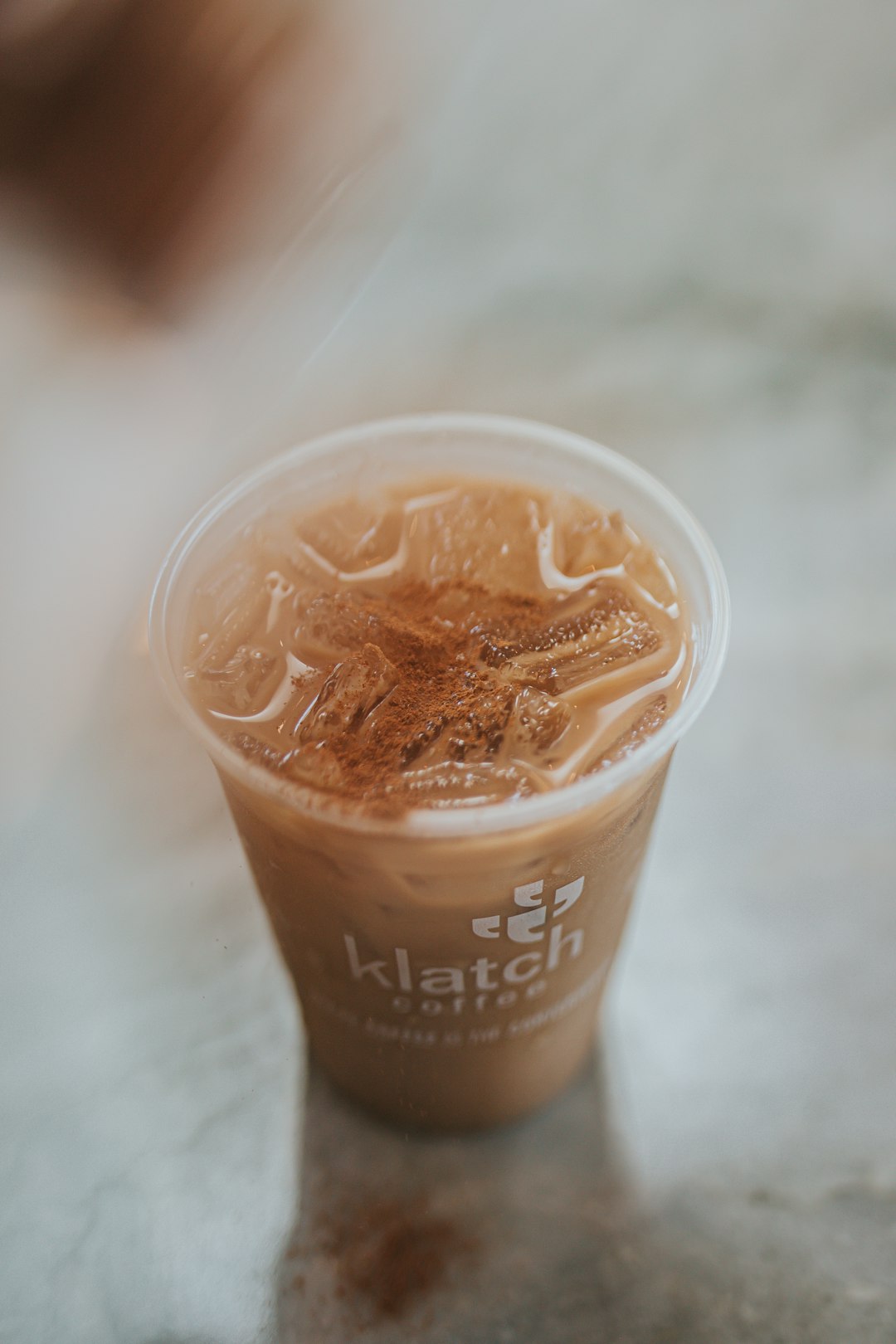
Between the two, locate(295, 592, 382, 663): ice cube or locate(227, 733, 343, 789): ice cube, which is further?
locate(295, 592, 382, 663): ice cube

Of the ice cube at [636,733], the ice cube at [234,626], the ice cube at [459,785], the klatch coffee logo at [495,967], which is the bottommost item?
the klatch coffee logo at [495,967]

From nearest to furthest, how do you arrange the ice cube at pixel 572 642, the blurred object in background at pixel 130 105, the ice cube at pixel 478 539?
the ice cube at pixel 572 642 → the ice cube at pixel 478 539 → the blurred object in background at pixel 130 105

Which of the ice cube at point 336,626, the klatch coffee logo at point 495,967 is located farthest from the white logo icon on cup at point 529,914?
the ice cube at point 336,626

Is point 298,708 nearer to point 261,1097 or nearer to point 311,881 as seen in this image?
point 311,881

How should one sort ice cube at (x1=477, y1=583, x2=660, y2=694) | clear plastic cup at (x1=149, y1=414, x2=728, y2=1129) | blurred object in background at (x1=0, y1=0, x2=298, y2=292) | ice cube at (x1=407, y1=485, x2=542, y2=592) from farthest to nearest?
blurred object in background at (x1=0, y1=0, x2=298, y2=292) → ice cube at (x1=407, y1=485, x2=542, y2=592) → ice cube at (x1=477, y1=583, x2=660, y2=694) → clear plastic cup at (x1=149, y1=414, x2=728, y2=1129)

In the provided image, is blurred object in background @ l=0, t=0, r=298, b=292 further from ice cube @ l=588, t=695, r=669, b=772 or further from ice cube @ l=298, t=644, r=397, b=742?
ice cube @ l=588, t=695, r=669, b=772

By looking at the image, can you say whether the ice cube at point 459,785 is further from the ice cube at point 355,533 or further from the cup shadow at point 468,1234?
the cup shadow at point 468,1234

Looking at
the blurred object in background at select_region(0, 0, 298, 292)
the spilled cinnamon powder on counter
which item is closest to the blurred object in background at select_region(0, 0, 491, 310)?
the blurred object in background at select_region(0, 0, 298, 292)

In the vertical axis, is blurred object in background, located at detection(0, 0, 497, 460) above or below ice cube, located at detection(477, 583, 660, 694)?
above
